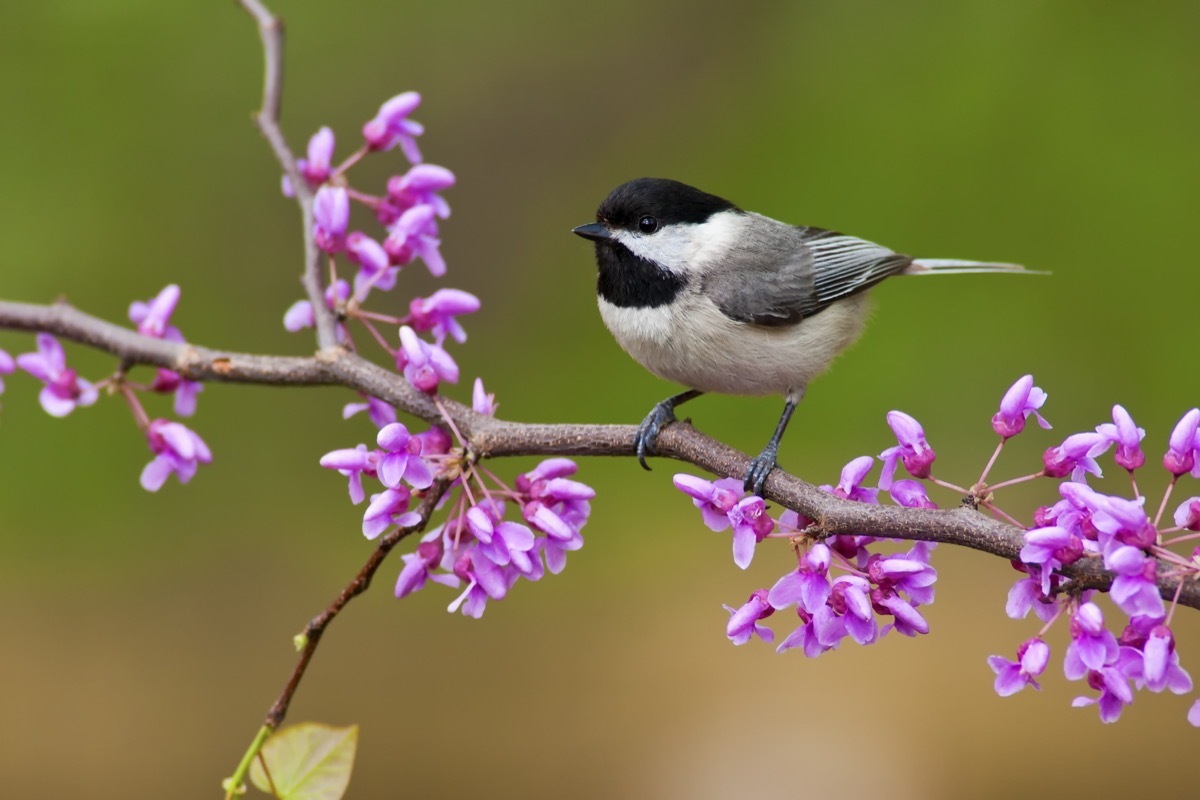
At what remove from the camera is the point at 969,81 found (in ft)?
14.5

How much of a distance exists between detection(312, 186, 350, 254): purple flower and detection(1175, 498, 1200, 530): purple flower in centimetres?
124

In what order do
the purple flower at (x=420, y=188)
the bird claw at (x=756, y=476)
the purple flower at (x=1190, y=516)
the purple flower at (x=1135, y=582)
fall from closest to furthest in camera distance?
1. the purple flower at (x=1135, y=582)
2. the purple flower at (x=1190, y=516)
3. the bird claw at (x=756, y=476)
4. the purple flower at (x=420, y=188)

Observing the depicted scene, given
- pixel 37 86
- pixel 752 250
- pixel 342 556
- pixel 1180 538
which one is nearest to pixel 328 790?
pixel 1180 538

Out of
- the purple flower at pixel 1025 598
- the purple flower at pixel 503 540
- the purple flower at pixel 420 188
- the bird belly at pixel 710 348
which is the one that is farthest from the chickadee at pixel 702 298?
the purple flower at pixel 1025 598

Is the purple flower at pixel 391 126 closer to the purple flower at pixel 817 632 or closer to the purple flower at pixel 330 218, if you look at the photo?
the purple flower at pixel 330 218

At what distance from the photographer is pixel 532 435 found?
171 centimetres

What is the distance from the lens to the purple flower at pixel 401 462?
163 cm

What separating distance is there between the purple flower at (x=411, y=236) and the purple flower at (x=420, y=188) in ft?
0.10

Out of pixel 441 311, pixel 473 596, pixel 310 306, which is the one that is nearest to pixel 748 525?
pixel 473 596

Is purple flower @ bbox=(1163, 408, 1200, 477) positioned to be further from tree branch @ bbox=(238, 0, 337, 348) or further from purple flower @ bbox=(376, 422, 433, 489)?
tree branch @ bbox=(238, 0, 337, 348)

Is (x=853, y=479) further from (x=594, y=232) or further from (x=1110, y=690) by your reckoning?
(x=594, y=232)

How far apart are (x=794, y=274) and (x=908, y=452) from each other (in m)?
0.94

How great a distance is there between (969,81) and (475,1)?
1874 mm

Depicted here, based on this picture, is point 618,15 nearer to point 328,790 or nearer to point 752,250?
point 752,250
